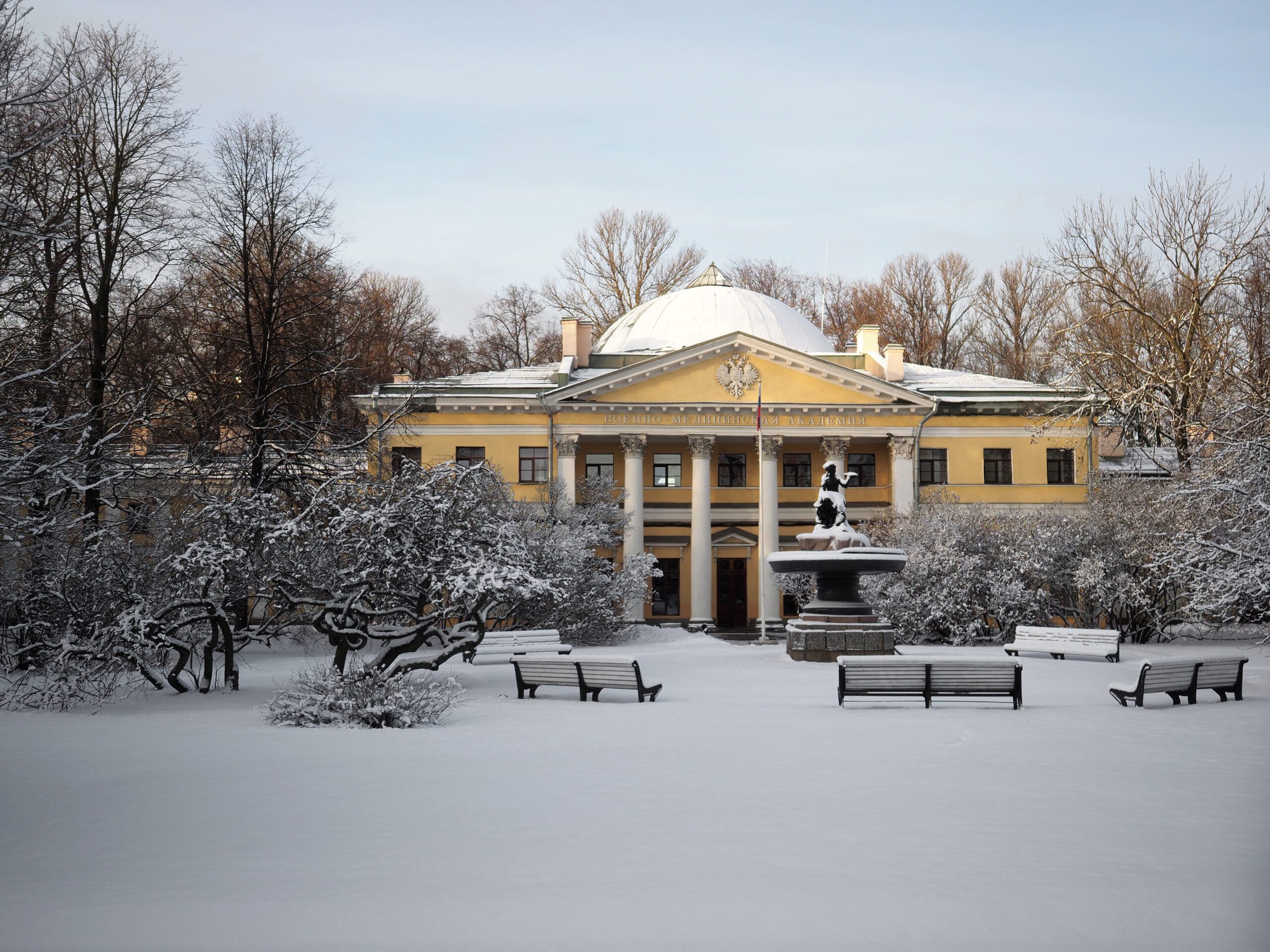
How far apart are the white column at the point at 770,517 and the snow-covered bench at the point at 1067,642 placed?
14.5 meters

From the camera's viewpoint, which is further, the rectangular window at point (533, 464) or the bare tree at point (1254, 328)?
the rectangular window at point (533, 464)

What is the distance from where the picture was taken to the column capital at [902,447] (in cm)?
4177

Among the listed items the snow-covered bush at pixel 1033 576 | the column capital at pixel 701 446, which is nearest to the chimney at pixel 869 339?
the column capital at pixel 701 446

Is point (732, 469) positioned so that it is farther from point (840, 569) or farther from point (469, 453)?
point (840, 569)

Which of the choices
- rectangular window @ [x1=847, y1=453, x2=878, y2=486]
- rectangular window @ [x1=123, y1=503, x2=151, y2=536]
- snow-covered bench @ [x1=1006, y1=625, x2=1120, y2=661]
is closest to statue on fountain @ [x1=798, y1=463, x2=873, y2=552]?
snow-covered bench @ [x1=1006, y1=625, x2=1120, y2=661]

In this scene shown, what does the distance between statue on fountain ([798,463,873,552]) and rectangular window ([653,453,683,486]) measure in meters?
19.7

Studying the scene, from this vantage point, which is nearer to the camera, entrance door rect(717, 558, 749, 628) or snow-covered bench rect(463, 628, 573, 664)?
snow-covered bench rect(463, 628, 573, 664)

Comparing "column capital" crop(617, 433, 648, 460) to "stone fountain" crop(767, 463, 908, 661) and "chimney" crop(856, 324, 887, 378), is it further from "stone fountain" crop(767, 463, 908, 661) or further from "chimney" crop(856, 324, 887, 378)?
"stone fountain" crop(767, 463, 908, 661)

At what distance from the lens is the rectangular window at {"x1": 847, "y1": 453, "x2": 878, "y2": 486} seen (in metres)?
43.7

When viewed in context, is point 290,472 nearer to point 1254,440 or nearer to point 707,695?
point 707,695

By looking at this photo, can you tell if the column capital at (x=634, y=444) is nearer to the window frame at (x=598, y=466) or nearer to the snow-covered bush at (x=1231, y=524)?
the window frame at (x=598, y=466)

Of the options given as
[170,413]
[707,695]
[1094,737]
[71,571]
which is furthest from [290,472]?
[1094,737]

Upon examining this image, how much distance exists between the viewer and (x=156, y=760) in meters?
10.9

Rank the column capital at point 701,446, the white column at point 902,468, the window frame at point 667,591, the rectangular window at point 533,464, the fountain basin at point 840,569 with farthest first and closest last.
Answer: the window frame at point 667,591
the rectangular window at point 533,464
the white column at point 902,468
the column capital at point 701,446
the fountain basin at point 840,569
